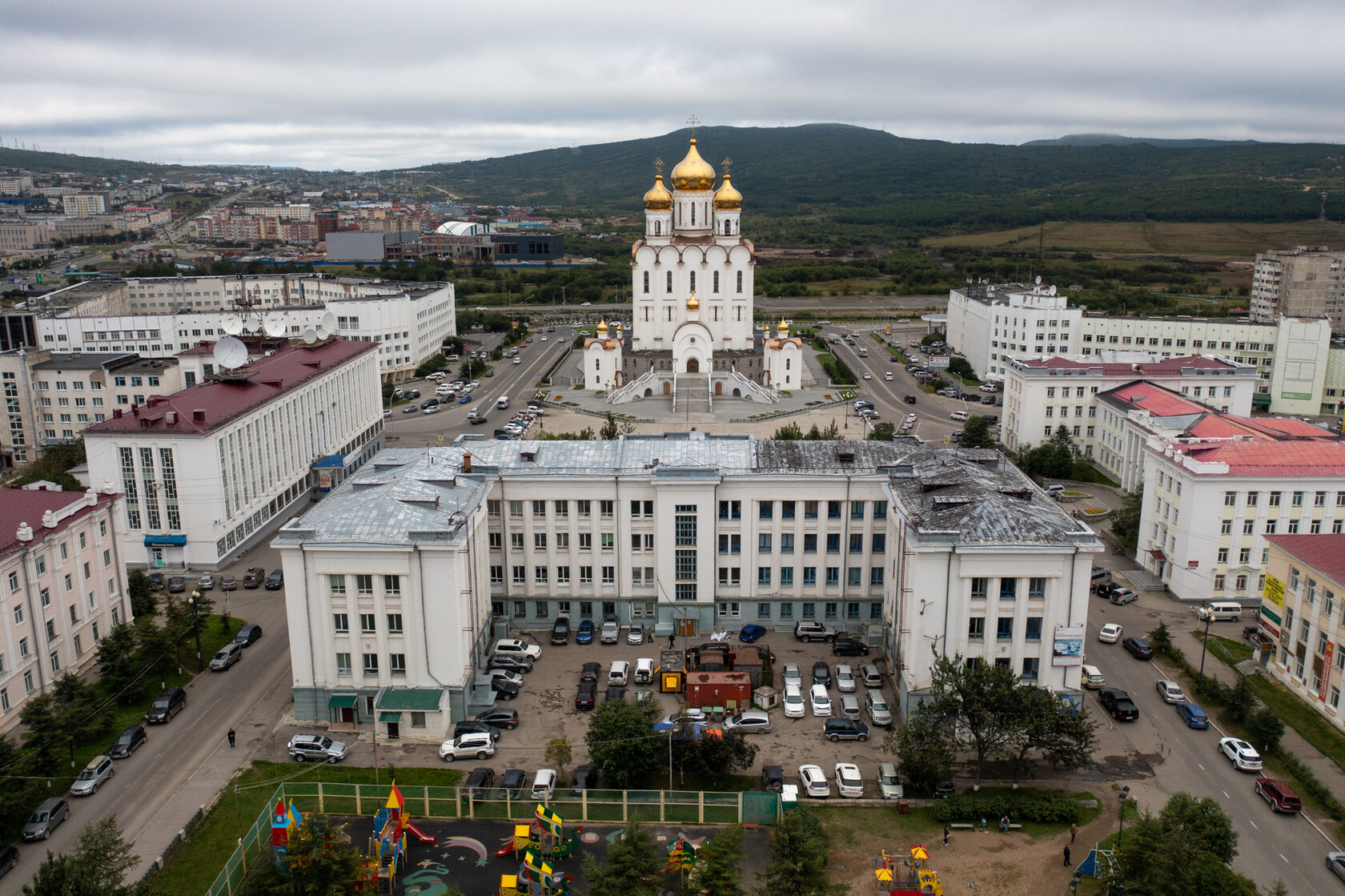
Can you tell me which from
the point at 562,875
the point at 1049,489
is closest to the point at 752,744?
the point at 562,875

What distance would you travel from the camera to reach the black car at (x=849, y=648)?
44000mm

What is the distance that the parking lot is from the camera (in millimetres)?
36094

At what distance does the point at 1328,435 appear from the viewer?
53375mm

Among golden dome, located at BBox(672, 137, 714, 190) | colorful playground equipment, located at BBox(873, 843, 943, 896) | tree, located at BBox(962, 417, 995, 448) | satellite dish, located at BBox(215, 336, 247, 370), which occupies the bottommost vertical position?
colorful playground equipment, located at BBox(873, 843, 943, 896)

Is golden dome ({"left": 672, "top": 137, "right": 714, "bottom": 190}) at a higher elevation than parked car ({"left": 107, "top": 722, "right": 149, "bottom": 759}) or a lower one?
higher

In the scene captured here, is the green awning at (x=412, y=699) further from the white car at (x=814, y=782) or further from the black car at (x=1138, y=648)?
the black car at (x=1138, y=648)

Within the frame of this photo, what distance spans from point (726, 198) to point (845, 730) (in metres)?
69.7

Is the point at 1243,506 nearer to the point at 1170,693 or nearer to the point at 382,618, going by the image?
the point at 1170,693

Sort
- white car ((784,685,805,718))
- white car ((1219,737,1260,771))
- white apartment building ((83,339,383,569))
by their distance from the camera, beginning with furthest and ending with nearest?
white apartment building ((83,339,383,569)) → white car ((784,685,805,718)) → white car ((1219,737,1260,771))

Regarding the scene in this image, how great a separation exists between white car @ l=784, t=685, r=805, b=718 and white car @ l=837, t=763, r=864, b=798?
4.46 metres

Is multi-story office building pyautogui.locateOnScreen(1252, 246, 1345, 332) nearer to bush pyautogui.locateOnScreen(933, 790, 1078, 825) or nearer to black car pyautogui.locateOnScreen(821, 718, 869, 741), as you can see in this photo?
black car pyautogui.locateOnScreen(821, 718, 869, 741)

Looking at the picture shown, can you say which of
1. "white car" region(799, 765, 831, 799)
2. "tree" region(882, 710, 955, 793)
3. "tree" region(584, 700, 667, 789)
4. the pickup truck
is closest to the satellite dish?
the pickup truck

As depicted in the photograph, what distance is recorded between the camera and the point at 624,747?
3353 cm

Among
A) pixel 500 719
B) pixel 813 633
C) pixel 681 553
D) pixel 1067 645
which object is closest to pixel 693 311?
pixel 681 553
